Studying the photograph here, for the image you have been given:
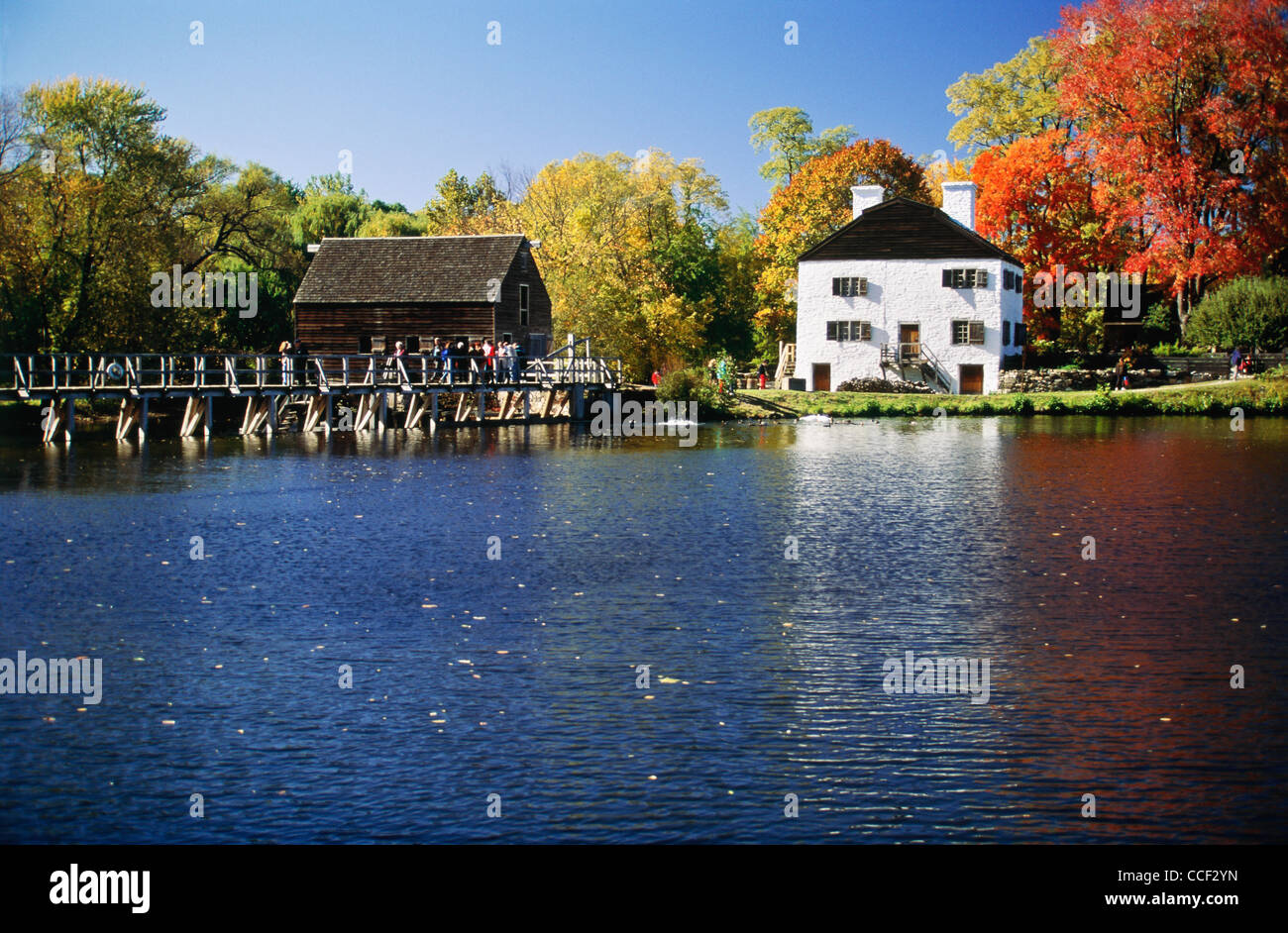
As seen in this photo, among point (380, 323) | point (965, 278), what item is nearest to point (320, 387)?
point (380, 323)

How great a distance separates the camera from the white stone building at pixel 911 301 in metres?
70.4

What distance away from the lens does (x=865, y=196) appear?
75375 mm

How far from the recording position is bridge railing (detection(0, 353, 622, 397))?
153 feet

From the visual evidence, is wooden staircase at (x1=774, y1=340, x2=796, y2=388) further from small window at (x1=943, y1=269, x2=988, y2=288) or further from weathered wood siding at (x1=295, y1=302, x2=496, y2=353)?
weathered wood siding at (x1=295, y1=302, x2=496, y2=353)

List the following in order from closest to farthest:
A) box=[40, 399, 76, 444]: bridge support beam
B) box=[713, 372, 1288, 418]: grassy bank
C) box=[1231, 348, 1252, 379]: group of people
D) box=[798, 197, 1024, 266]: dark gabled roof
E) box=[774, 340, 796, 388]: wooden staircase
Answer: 1. box=[40, 399, 76, 444]: bridge support beam
2. box=[713, 372, 1288, 418]: grassy bank
3. box=[1231, 348, 1252, 379]: group of people
4. box=[798, 197, 1024, 266]: dark gabled roof
5. box=[774, 340, 796, 388]: wooden staircase

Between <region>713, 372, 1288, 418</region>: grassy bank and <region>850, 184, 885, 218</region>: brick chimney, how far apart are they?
15080mm

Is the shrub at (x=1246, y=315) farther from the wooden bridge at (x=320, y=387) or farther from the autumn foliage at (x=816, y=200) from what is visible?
the wooden bridge at (x=320, y=387)

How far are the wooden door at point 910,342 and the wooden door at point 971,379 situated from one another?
2.55m

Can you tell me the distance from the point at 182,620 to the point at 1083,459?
29946 mm

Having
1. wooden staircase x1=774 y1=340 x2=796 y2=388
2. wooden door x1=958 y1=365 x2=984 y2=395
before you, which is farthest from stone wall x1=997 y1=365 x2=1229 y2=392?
wooden staircase x1=774 y1=340 x2=796 y2=388

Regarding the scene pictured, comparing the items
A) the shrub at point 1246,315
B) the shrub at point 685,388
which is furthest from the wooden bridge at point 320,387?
the shrub at point 1246,315

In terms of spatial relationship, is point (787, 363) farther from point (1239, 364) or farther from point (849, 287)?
point (1239, 364)

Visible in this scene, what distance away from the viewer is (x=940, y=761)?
11305 mm
